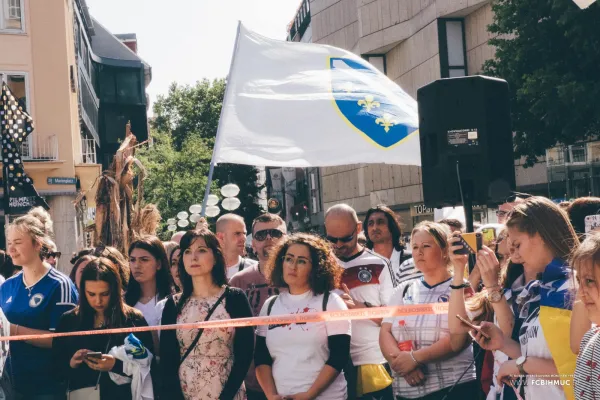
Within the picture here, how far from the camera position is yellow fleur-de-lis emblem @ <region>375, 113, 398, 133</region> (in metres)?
9.02

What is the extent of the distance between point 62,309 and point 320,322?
1.81 metres

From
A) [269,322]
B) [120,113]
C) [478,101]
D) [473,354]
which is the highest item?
[120,113]

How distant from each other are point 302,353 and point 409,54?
3715cm

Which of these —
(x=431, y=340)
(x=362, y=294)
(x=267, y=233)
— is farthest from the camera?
(x=267, y=233)

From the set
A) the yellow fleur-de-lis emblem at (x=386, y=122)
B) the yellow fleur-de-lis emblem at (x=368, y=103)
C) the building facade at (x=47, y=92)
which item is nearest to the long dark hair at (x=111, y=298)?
the yellow fleur-de-lis emblem at (x=386, y=122)

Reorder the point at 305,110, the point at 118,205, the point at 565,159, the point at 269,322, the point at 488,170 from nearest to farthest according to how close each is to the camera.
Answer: the point at 269,322, the point at 488,170, the point at 305,110, the point at 118,205, the point at 565,159

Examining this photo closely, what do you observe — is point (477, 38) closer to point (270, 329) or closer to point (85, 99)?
point (85, 99)

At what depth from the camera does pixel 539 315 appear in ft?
13.2

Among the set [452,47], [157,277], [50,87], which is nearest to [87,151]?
[50,87]

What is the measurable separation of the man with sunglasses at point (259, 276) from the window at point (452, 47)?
31217 millimetres

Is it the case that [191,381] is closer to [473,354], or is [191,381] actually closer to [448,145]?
[473,354]

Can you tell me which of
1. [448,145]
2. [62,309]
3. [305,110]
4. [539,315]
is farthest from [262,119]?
[539,315]

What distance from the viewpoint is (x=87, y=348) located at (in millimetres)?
5500

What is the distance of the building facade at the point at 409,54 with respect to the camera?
3391 cm
